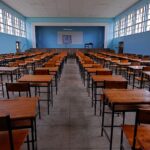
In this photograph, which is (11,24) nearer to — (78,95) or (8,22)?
(8,22)

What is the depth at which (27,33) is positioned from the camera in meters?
21.0

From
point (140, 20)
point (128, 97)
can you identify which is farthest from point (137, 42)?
point (128, 97)

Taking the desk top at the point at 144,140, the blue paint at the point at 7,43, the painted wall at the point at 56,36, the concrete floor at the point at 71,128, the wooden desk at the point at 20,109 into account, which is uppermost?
the painted wall at the point at 56,36

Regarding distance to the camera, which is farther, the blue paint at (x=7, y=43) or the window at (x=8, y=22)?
the window at (x=8, y=22)

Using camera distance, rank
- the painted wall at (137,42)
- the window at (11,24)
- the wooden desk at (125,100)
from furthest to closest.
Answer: the window at (11,24), the painted wall at (137,42), the wooden desk at (125,100)

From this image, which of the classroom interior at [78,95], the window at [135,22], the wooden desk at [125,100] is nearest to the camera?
the classroom interior at [78,95]

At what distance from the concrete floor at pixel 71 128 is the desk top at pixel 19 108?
0.81 metres

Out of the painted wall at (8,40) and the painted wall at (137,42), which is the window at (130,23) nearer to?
the painted wall at (137,42)

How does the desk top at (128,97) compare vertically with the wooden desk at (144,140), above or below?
above

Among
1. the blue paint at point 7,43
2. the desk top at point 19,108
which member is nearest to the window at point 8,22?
the blue paint at point 7,43

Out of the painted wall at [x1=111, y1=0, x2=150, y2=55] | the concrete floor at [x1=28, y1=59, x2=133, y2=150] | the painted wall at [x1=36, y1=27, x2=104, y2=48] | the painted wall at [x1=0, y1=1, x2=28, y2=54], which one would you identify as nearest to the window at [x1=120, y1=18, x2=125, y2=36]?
the painted wall at [x1=111, y1=0, x2=150, y2=55]

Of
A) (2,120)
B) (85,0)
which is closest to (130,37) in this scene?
(85,0)

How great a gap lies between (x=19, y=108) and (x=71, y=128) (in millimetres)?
A: 1396

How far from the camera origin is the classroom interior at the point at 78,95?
6.57ft
